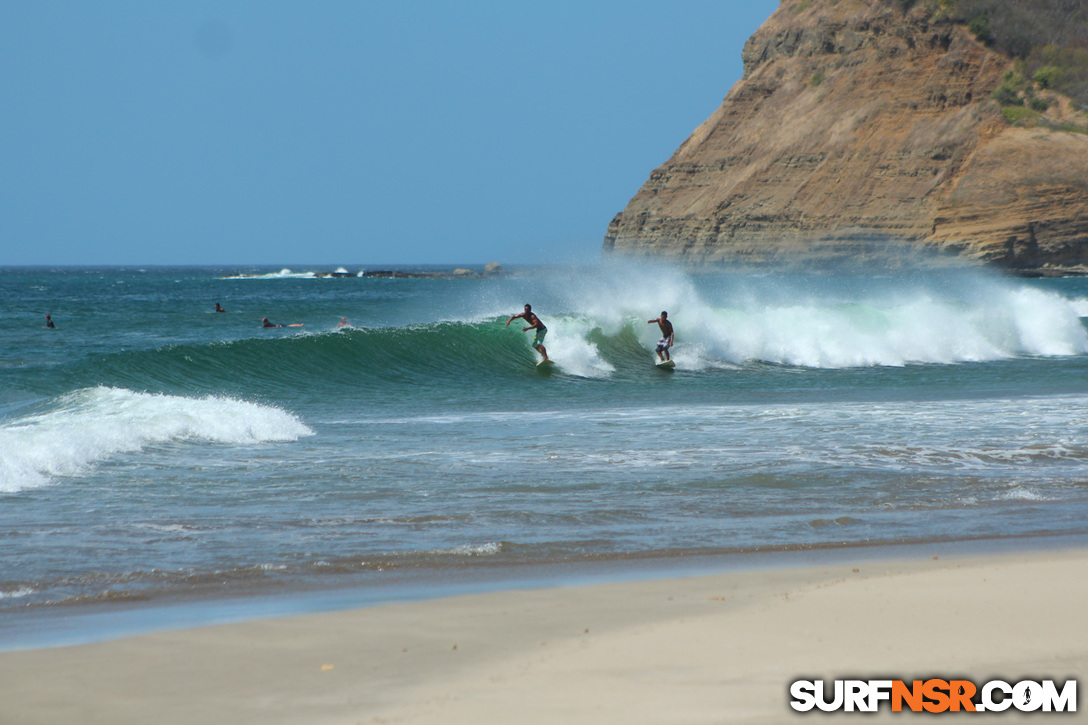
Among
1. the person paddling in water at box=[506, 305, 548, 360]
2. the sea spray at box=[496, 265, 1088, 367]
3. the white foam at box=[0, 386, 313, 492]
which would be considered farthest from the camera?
the sea spray at box=[496, 265, 1088, 367]

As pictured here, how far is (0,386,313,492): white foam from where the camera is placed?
9477 millimetres

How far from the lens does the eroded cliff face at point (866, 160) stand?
245ft

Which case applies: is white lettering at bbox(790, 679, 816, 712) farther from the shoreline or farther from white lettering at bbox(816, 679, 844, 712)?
the shoreline

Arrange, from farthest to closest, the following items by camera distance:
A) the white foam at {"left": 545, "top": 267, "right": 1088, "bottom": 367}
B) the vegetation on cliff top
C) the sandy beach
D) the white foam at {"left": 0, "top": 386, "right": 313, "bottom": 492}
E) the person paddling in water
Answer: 1. the vegetation on cliff top
2. the white foam at {"left": 545, "top": 267, "right": 1088, "bottom": 367}
3. the person paddling in water
4. the white foam at {"left": 0, "top": 386, "right": 313, "bottom": 492}
5. the sandy beach

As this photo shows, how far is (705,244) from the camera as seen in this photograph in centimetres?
9238

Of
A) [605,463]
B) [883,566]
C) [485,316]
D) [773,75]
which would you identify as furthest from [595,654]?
[773,75]

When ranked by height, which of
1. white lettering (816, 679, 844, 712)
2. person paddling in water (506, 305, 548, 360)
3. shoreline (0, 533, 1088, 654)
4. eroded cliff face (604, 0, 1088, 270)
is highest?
eroded cliff face (604, 0, 1088, 270)

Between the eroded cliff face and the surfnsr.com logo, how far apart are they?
7606 centimetres

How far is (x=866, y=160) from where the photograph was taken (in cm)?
8388

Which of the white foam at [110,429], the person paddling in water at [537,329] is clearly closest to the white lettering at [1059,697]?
the white foam at [110,429]

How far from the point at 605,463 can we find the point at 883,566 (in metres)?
4.03

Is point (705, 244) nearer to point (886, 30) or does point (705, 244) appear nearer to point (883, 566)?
point (886, 30)

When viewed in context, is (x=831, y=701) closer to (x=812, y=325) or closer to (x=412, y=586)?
(x=412, y=586)

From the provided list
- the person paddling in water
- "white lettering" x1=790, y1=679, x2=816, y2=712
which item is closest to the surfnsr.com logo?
"white lettering" x1=790, y1=679, x2=816, y2=712
